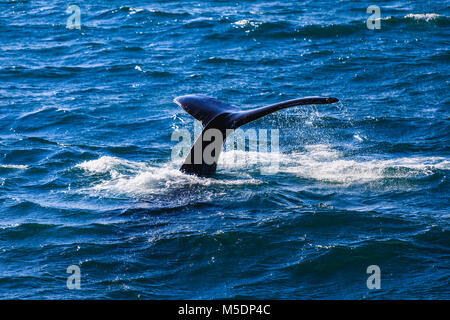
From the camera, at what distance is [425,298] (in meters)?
7.98

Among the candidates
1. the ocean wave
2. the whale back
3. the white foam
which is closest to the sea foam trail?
the white foam

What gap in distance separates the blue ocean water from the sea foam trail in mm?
49

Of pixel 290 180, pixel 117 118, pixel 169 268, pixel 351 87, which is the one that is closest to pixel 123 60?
pixel 117 118

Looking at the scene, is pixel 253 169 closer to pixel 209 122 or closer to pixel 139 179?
pixel 139 179

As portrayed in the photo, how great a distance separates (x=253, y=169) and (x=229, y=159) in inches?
26.8

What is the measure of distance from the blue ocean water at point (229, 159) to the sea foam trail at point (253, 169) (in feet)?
0.16

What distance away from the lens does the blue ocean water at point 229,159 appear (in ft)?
28.9

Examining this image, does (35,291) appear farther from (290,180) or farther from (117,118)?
(117,118)

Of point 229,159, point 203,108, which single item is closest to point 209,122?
point 203,108

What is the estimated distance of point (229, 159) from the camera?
13.0 meters

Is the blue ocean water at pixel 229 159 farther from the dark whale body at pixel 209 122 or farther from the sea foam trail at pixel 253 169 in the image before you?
the dark whale body at pixel 209 122

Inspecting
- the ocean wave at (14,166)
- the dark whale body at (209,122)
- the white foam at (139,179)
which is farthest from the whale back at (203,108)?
the ocean wave at (14,166)

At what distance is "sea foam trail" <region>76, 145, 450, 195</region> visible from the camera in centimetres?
1123

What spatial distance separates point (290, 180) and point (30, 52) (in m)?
11.9
